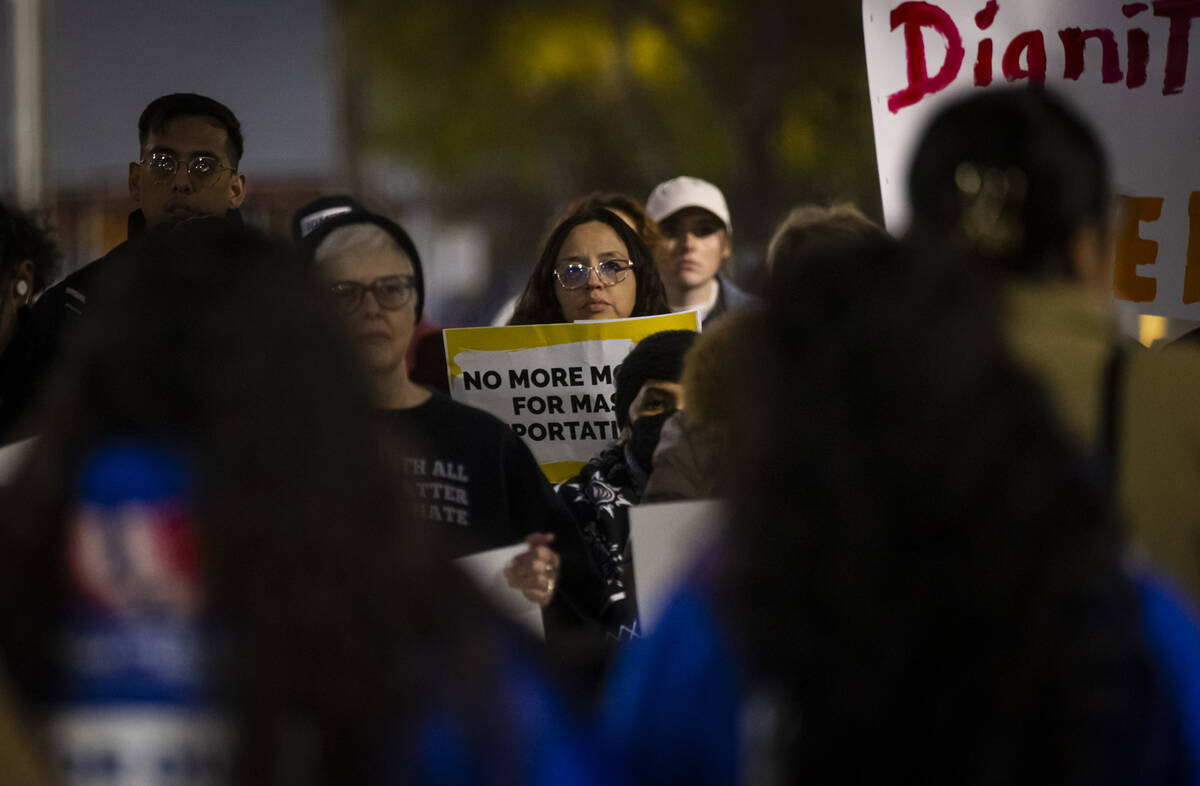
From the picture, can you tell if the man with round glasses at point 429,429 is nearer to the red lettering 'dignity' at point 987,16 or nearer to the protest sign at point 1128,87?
the protest sign at point 1128,87

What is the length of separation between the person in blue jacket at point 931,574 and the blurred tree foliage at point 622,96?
45.9ft

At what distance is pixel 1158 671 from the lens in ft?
4.24

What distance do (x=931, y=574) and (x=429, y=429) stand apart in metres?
1.54

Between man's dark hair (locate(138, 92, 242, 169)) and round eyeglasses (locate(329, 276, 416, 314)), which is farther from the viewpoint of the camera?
man's dark hair (locate(138, 92, 242, 169))

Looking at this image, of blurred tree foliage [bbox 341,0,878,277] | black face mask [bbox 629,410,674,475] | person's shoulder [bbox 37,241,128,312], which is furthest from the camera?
blurred tree foliage [bbox 341,0,878,277]

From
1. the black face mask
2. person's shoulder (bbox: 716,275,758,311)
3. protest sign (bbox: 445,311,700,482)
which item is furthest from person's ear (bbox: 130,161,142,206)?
person's shoulder (bbox: 716,275,758,311)

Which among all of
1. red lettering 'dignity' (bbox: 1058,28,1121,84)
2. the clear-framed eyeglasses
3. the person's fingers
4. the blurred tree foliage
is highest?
the blurred tree foliage

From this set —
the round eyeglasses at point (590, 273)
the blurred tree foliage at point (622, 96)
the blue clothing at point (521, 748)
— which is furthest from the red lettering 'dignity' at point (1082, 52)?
the blurred tree foliage at point (622, 96)

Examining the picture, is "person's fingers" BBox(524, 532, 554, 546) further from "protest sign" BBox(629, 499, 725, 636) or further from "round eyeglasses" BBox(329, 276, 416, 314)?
"round eyeglasses" BBox(329, 276, 416, 314)

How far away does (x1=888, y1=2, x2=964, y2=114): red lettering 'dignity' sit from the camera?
3.99 metres

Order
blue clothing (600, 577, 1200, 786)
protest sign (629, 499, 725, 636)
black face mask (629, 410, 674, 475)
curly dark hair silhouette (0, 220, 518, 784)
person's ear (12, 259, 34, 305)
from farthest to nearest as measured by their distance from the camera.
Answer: person's ear (12, 259, 34, 305) → black face mask (629, 410, 674, 475) → protest sign (629, 499, 725, 636) → blue clothing (600, 577, 1200, 786) → curly dark hair silhouette (0, 220, 518, 784)

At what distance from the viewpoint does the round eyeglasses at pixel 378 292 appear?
2.66 metres

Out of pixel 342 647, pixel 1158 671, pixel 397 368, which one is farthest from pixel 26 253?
pixel 1158 671

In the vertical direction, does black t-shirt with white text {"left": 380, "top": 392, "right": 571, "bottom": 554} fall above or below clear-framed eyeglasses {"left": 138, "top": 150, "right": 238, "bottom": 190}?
below
